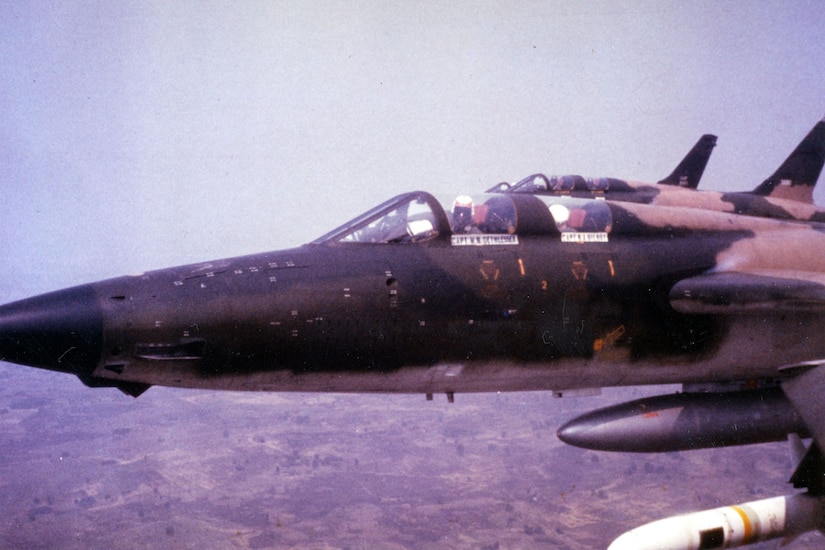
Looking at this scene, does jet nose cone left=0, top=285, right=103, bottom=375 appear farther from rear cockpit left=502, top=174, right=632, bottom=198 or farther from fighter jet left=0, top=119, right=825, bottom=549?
rear cockpit left=502, top=174, right=632, bottom=198

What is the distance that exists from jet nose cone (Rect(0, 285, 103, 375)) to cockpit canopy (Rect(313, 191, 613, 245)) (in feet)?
8.72

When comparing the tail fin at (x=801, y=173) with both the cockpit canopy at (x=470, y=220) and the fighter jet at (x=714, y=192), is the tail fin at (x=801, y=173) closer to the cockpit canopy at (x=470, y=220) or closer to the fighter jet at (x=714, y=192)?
the fighter jet at (x=714, y=192)

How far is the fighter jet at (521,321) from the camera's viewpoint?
19.0 ft

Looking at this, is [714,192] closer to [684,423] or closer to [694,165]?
[694,165]

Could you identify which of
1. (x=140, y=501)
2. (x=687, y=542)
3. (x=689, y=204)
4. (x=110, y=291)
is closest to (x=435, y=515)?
(x=140, y=501)

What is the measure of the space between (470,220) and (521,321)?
56.6 inches

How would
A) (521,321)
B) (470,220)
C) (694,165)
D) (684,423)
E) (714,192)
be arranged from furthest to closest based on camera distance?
(694,165)
(714,192)
(684,423)
(470,220)
(521,321)

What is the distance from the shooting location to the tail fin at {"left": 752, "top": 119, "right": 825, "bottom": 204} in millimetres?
17859

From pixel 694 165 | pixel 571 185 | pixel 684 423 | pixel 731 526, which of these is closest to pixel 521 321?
pixel 684 423

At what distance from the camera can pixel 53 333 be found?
5309 mm

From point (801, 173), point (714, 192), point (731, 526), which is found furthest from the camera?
point (714, 192)

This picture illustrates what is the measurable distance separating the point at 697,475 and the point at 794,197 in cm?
5412

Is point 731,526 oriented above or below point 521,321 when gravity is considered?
below

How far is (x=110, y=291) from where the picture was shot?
5.69m
